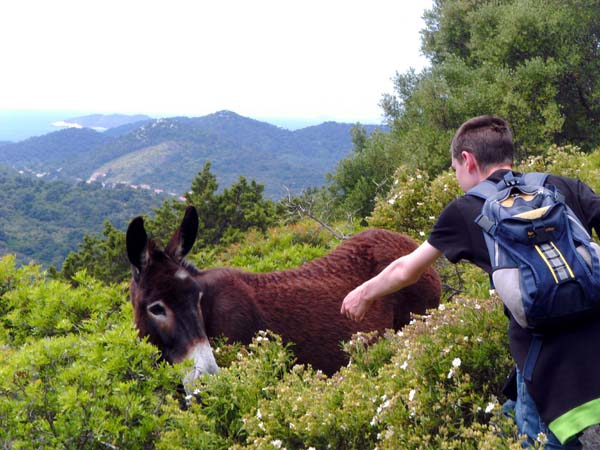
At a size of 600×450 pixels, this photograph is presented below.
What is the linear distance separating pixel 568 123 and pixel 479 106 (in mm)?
4786

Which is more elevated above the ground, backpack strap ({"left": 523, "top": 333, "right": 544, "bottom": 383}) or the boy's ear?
the boy's ear

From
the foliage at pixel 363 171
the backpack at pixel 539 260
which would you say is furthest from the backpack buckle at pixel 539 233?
the foliage at pixel 363 171

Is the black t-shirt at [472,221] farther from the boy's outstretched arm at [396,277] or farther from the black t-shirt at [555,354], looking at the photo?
the boy's outstretched arm at [396,277]

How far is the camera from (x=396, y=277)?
337cm

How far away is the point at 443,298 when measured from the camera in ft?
24.6

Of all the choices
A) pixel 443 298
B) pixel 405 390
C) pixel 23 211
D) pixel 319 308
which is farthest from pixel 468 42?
pixel 23 211

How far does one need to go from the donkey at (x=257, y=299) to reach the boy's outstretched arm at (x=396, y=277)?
5.09 ft

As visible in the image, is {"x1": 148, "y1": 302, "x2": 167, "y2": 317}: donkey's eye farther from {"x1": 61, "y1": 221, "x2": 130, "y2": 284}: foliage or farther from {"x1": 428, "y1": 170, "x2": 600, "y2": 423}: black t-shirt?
{"x1": 61, "y1": 221, "x2": 130, "y2": 284}: foliage

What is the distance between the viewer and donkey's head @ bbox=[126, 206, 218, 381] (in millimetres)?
4816

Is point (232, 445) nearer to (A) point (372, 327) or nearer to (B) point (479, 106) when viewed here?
(A) point (372, 327)

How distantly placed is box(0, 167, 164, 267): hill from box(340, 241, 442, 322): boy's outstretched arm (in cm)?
9275

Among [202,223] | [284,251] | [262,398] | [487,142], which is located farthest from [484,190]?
[202,223]

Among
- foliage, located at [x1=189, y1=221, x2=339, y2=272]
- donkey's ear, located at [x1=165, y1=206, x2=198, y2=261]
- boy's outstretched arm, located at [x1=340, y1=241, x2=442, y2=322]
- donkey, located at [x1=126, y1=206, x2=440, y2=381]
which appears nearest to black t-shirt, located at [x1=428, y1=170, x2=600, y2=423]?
boy's outstretched arm, located at [x1=340, y1=241, x2=442, y2=322]

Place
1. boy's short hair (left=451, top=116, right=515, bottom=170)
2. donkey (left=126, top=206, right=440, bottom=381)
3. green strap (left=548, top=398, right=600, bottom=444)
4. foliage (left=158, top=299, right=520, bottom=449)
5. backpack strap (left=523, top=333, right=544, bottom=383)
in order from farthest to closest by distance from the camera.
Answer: donkey (left=126, top=206, right=440, bottom=381) < foliage (left=158, top=299, right=520, bottom=449) < boy's short hair (left=451, top=116, right=515, bottom=170) < backpack strap (left=523, top=333, right=544, bottom=383) < green strap (left=548, top=398, right=600, bottom=444)
